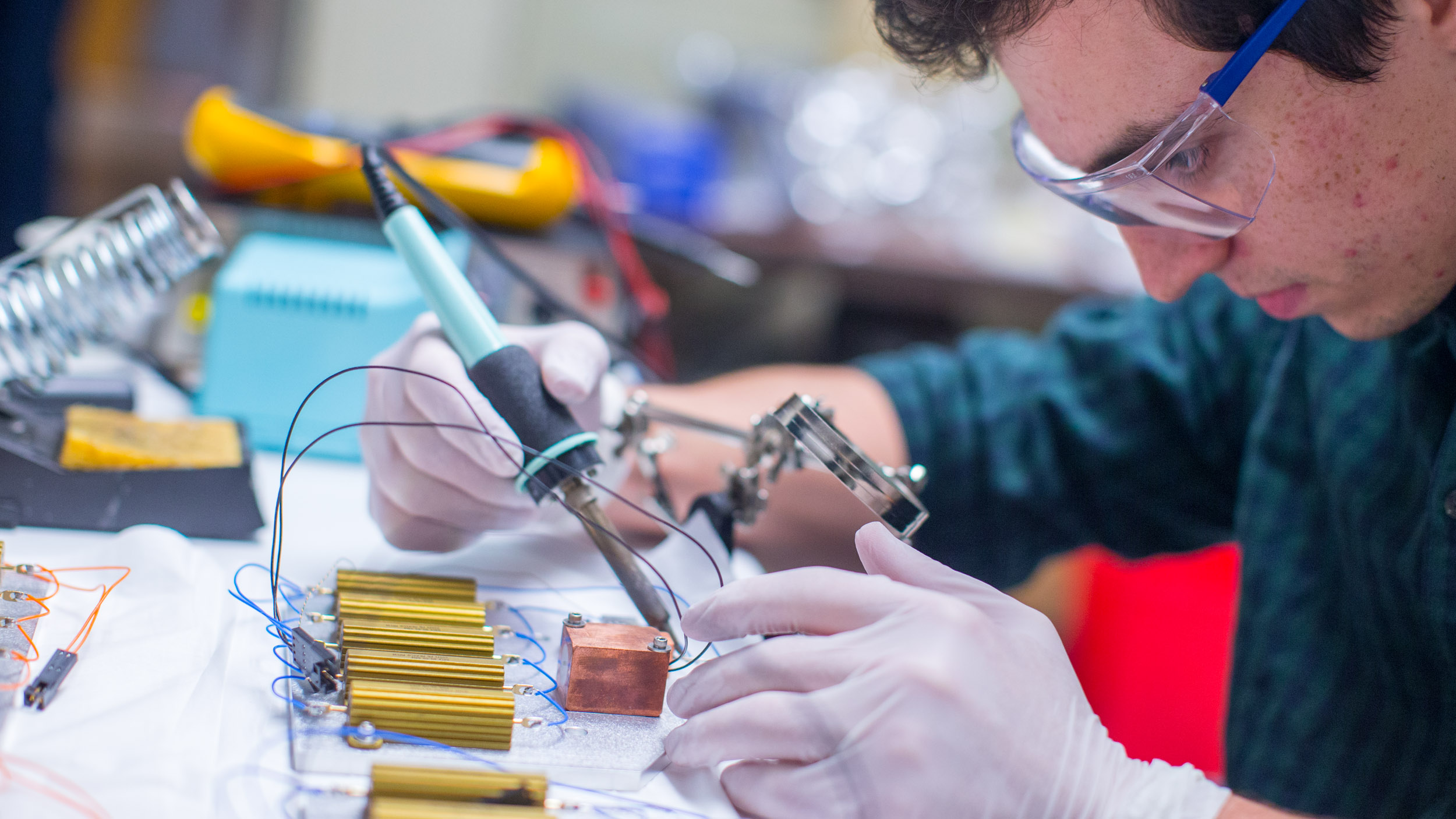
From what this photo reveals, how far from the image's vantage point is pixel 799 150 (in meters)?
2.54

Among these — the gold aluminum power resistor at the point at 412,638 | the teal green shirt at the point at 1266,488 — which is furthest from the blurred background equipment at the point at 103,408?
the teal green shirt at the point at 1266,488

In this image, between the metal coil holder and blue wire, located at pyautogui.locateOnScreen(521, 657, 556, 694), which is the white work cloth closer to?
blue wire, located at pyautogui.locateOnScreen(521, 657, 556, 694)

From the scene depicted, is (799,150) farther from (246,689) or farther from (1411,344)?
(246,689)

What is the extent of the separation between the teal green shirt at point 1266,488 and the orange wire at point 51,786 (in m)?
0.41

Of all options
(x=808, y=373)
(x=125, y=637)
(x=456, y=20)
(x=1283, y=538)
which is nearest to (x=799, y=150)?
(x=456, y=20)

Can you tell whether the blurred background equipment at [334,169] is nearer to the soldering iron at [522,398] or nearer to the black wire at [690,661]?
the soldering iron at [522,398]

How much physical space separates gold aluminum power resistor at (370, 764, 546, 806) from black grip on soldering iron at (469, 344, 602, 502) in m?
0.21

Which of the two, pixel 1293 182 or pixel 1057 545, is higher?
pixel 1293 182

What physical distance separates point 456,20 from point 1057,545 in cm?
249

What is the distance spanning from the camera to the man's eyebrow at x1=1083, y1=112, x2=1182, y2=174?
63cm

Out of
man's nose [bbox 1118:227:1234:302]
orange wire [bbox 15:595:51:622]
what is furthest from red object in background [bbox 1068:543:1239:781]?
orange wire [bbox 15:595:51:622]

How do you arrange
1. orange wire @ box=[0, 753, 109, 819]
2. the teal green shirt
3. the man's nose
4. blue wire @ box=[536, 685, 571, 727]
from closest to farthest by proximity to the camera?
orange wire @ box=[0, 753, 109, 819], blue wire @ box=[536, 685, 571, 727], the man's nose, the teal green shirt

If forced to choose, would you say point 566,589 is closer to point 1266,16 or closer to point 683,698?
point 683,698

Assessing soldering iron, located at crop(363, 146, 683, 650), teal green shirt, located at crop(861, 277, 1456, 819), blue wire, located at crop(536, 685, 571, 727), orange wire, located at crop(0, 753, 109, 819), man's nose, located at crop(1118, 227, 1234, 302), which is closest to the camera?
orange wire, located at crop(0, 753, 109, 819)
